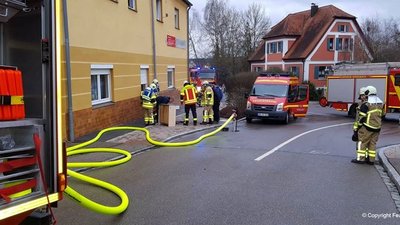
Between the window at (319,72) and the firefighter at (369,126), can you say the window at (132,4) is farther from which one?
the window at (319,72)

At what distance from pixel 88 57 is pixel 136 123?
4281 mm

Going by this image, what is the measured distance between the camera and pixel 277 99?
1931 centimetres

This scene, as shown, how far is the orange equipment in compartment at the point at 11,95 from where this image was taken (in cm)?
356

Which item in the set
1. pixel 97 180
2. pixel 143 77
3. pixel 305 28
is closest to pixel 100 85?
pixel 143 77

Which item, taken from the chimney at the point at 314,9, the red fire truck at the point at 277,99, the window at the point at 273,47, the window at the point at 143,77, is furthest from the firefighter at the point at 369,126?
the chimney at the point at 314,9

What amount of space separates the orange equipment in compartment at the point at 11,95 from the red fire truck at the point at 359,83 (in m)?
21.3

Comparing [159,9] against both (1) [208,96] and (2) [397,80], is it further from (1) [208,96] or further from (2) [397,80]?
(2) [397,80]

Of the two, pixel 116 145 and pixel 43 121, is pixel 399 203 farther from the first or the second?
pixel 116 145

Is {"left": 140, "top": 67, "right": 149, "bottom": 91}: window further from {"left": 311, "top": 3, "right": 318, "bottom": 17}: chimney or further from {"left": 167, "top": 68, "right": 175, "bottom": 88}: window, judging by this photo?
{"left": 311, "top": 3, "right": 318, "bottom": 17}: chimney

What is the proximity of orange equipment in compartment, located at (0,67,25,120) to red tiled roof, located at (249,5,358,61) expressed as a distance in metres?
46.9

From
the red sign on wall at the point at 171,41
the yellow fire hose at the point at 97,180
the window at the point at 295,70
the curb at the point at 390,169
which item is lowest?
the curb at the point at 390,169

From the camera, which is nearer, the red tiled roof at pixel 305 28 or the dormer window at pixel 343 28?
the red tiled roof at pixel 305 28

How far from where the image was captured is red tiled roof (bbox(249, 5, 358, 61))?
160 ft

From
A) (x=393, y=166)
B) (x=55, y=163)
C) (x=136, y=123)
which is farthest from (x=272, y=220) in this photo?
(x=136, y=123)
